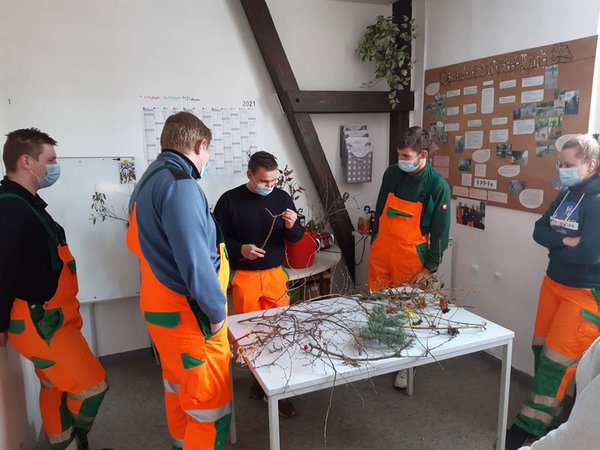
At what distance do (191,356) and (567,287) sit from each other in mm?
1907

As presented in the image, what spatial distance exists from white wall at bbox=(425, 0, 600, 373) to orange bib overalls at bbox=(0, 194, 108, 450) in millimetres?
→ 2646

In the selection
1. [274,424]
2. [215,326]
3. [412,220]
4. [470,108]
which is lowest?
[274,424]

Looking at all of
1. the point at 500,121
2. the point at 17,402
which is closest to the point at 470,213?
the point at 500,121

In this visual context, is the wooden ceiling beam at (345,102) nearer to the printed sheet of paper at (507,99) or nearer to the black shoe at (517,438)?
the printed sheet of paper at (507,99)

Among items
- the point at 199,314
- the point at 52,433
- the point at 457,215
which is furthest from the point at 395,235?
the point at 52,433

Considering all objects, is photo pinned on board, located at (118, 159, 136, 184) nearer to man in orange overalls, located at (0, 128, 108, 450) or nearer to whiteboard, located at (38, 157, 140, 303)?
whiteboard, located at (38, 157, 140, 303)

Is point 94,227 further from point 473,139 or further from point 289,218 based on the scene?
point 473,139

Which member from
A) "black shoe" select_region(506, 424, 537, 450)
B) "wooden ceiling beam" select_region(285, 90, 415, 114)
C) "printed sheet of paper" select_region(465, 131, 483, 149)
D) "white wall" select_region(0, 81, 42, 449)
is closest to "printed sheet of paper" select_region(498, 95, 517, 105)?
"printed sheet of paper" select_region(465, 131, 483, 149)

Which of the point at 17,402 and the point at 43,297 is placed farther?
the point at 17,402

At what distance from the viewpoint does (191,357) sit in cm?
170

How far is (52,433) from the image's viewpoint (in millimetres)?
2104

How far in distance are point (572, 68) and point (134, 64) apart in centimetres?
286

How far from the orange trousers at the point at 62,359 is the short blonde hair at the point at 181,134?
837 millimetres

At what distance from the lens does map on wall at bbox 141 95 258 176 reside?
3195 millimetres
